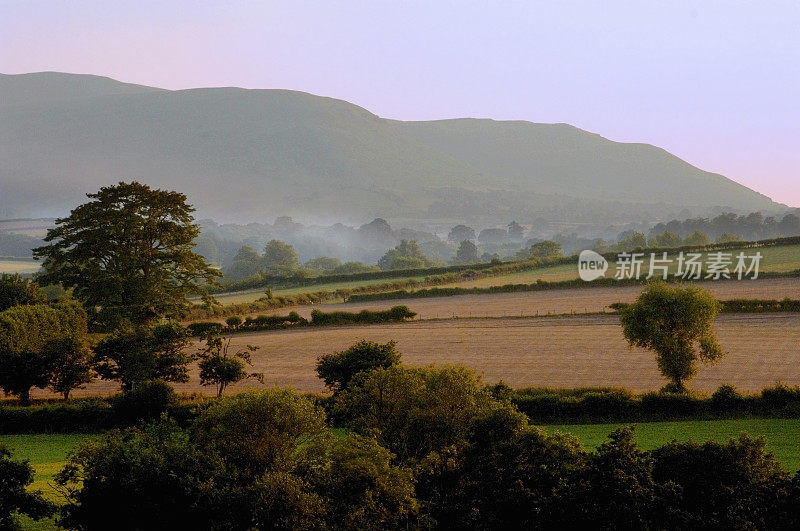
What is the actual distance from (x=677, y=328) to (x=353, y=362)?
19.8 m

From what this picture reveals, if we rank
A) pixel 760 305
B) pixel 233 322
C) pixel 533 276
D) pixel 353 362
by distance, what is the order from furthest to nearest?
1. pixel 533 276
2. pixel 233 322
3. pixel 760 305
4. pixel 353 362

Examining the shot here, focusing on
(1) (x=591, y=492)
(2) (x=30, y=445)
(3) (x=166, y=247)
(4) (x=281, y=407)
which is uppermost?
(3) (x=166, y=247)

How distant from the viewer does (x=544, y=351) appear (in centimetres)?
5981

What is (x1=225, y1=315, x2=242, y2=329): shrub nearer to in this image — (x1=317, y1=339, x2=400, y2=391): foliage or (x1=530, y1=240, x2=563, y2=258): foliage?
(x1=317, y1=339, x2=400, y2=391): foliage

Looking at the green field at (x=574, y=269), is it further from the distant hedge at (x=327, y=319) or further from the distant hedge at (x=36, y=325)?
the distant hedge at (x=36, y=325)

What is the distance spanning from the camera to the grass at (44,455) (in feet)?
77.9

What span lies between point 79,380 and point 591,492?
39.4 meters

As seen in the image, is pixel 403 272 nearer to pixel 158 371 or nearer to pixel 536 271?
pixel 536 271

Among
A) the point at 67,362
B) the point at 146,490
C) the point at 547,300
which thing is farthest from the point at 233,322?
the point at 146,490

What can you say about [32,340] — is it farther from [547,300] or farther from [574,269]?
[574,269]

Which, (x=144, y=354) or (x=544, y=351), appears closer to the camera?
(x=144, y=354)

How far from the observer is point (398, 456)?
22.2 meters

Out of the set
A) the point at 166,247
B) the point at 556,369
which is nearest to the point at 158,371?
the point at 166,247

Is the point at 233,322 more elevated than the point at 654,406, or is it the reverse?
the point at 654,406
